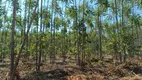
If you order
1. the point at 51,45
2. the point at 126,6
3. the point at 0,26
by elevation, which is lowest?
the point at 51,45

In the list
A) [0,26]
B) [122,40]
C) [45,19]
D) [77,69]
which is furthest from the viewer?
[0,26]

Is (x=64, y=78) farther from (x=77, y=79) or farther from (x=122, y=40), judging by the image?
(x=122, y=40)

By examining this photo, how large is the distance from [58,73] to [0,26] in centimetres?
1786

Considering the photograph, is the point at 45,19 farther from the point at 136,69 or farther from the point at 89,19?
the point at 136,69

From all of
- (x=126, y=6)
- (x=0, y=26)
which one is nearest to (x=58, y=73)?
(x=0, y=26)

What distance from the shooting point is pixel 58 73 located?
615 inches

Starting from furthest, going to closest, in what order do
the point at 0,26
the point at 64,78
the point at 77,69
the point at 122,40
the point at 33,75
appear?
1. the point at 0,26
2. the point at 122,40
3. the point at 77,69
4. the point at 33,75
5. the point at 64,78

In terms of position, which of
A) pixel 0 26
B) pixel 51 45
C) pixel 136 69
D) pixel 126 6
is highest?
pixel 126 6

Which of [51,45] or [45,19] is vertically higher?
[45,19]

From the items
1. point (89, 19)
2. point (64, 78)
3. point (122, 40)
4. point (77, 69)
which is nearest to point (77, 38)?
point (77, 69)

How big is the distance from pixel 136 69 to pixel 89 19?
10.9m

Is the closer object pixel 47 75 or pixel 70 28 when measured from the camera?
pixel 47 75

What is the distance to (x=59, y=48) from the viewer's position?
30125 millimetres

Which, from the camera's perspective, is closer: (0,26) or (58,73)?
(58,73)
